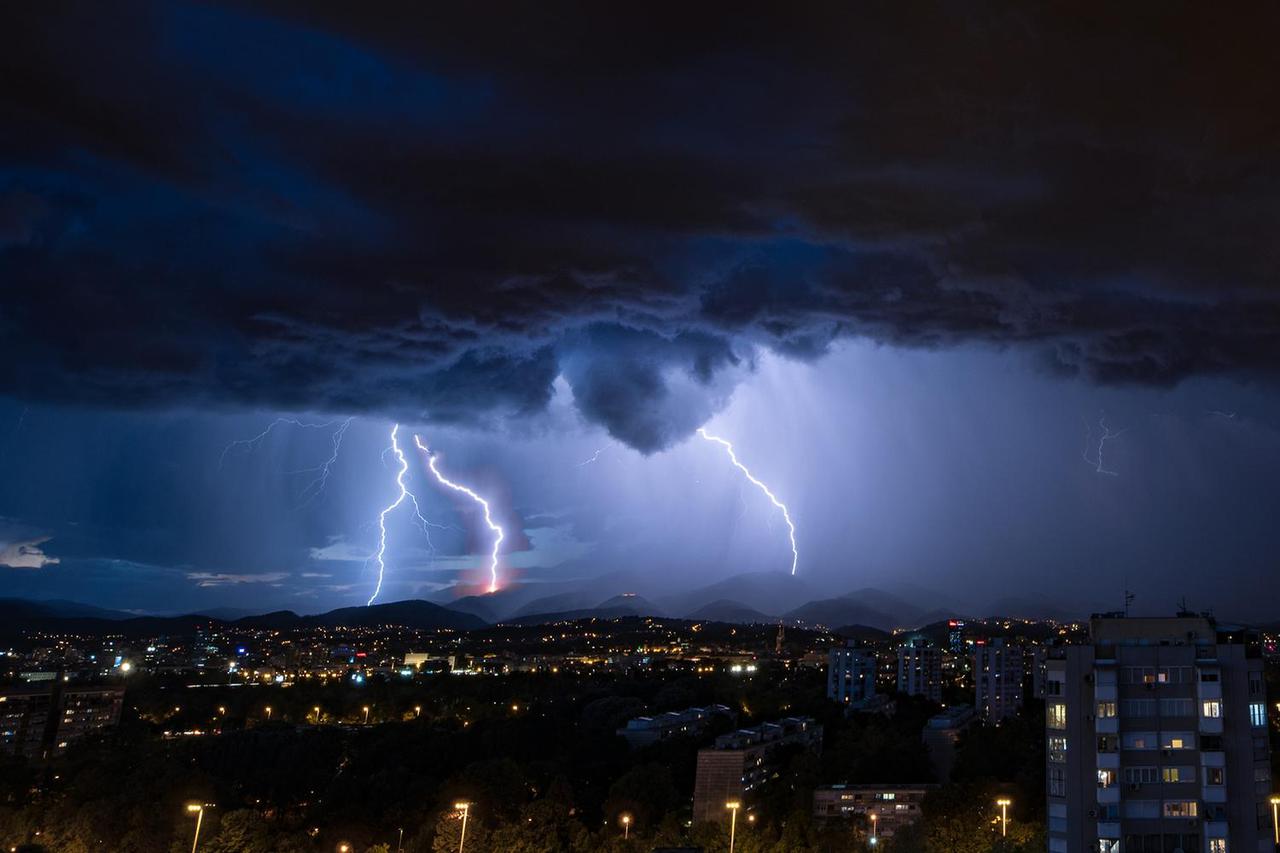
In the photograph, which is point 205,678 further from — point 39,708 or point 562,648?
point 562,648

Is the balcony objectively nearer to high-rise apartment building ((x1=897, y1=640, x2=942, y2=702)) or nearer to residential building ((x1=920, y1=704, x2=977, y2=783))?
residential building ((x1=920, y1=704, x2=977, y2=783))

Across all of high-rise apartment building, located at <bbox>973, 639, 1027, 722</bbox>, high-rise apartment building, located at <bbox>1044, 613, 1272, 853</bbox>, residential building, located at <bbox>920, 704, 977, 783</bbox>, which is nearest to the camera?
high-rise apartment building, located at <bbox>1044, 613, 1272, 853</bbox>

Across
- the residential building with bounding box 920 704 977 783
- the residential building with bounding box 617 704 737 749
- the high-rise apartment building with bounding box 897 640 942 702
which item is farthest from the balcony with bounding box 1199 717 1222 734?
the high-rise apartment building with bounding box 897 640 942 702

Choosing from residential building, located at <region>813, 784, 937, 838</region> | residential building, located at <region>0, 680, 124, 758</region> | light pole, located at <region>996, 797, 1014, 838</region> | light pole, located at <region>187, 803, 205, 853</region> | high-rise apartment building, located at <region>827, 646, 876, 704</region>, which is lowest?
residential building, located at <region>0, 680, 124, 758</region>

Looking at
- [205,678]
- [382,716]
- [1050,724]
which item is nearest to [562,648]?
[205,678]

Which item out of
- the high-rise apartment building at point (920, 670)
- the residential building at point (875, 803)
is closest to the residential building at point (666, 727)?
the residential building at point (875, 803)

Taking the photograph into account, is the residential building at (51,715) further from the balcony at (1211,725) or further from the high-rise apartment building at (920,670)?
the balcony at (1211,725)

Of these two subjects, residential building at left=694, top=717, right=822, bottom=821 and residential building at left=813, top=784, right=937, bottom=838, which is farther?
residential building at left=694, top=717, right=822, bottom=821
